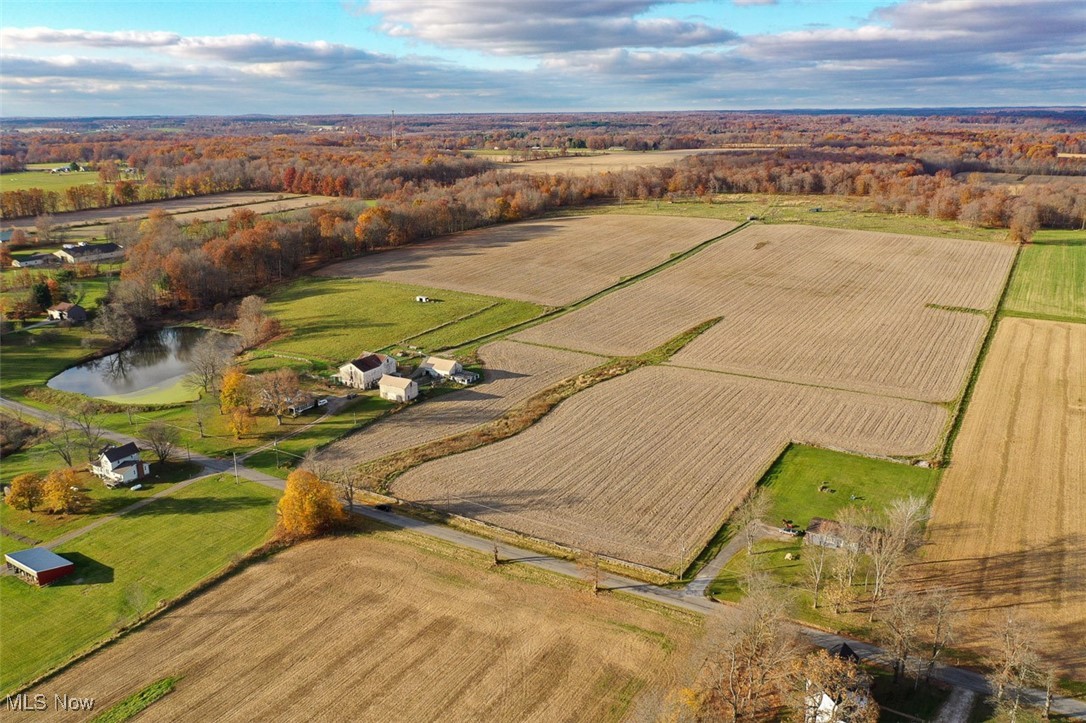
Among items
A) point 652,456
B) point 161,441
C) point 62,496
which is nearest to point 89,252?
point 161,441

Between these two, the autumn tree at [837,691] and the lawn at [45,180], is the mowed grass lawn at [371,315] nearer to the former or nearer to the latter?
the autumn tree at [837,691]

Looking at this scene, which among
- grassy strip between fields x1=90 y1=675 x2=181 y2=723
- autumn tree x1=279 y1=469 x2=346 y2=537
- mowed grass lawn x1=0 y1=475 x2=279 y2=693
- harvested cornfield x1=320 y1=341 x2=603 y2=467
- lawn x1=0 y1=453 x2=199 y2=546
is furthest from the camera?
harvested cornfield x1=320 y1=341 x2=603 y2=467

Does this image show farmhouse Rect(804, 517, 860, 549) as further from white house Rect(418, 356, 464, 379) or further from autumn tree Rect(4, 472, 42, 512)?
autumn tree Rect(4, 472, 42, 512)

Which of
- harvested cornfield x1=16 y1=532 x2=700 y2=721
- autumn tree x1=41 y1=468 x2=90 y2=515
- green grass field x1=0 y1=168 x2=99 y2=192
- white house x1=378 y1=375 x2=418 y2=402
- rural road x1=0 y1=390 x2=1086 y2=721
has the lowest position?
harvested cornfield x1=16 y1=532 x2=700 y2=721

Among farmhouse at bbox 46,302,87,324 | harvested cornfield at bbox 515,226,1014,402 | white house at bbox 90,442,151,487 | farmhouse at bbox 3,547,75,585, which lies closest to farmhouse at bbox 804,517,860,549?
harvested cornfield at bbox 515,226,1014,402

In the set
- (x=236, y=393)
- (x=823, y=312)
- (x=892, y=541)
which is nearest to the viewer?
(x=892, y=541)

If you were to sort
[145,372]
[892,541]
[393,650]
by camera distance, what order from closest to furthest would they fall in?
[393,650]
[892,541]
[145,372]

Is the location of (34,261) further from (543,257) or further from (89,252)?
(543,257)

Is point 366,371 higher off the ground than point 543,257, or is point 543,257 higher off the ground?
point 543,257
